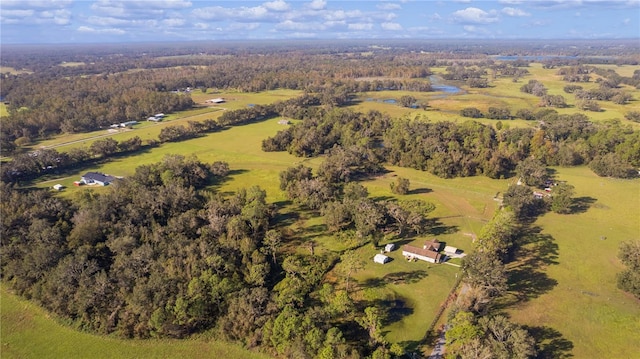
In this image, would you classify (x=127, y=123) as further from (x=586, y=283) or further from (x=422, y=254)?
(x=586, y=283)

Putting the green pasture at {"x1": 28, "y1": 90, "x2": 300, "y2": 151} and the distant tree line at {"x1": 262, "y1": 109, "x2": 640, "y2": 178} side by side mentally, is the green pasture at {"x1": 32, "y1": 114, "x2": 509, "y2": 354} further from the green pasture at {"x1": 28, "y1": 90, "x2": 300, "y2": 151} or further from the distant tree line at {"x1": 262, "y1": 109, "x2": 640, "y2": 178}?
the green pasture at {"x1": 28, "y1": 90, "x2": 300, "y2": 151}

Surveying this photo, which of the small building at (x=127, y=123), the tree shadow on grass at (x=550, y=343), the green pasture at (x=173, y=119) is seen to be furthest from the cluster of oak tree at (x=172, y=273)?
the small building at (x=127, y=123)

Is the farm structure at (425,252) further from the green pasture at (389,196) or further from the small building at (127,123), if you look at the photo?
the small building at (127,123)

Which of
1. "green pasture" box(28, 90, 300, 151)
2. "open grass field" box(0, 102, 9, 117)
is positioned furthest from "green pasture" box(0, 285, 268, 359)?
"open grass field" box(0, 102, 9, 117)

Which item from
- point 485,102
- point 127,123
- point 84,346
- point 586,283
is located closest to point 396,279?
point 586,283

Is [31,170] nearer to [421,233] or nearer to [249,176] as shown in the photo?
[249,176]

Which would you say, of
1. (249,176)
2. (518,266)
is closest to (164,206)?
(249,176)
